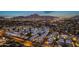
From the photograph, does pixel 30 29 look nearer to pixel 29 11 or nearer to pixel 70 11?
pixel 29 11

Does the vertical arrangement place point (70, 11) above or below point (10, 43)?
above

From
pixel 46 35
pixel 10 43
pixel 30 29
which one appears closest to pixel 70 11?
pixel 46 35

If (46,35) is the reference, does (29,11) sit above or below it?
above
